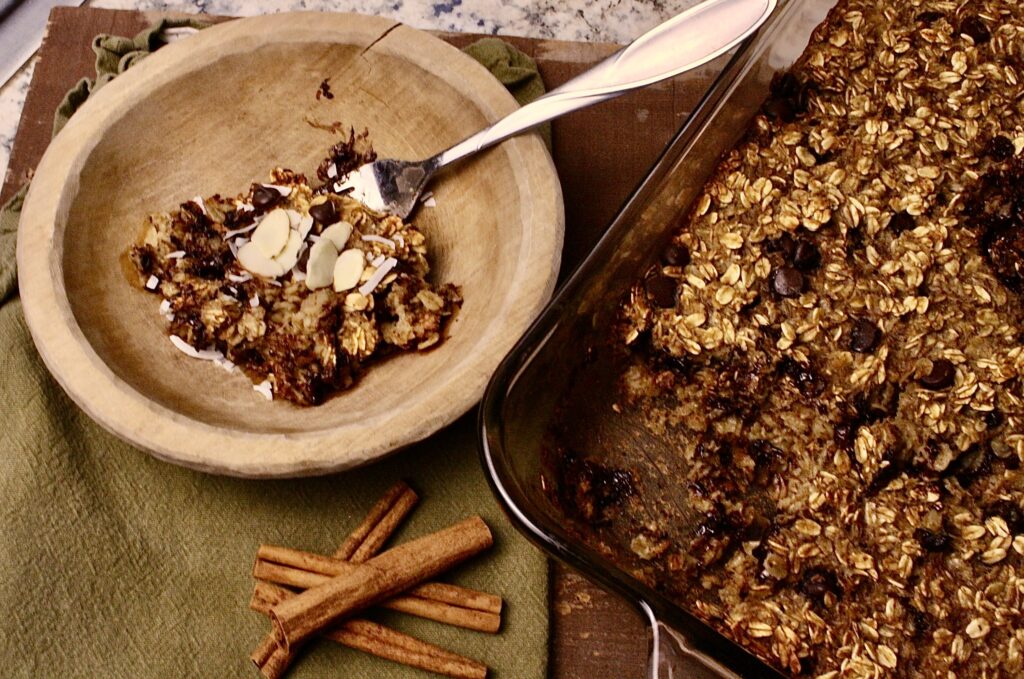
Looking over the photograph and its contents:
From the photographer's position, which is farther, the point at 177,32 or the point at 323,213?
the point at 177,32

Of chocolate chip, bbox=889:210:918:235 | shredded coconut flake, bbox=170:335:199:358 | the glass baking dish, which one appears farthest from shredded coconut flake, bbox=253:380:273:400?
chocolate chip, bbox=889:210:918:235

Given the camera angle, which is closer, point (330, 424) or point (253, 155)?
point (330, 424)

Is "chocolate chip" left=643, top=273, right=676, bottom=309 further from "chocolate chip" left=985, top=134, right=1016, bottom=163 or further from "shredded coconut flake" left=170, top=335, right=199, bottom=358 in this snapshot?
"shredded coconut flake" left=170, top=335, right=199, bottom=358

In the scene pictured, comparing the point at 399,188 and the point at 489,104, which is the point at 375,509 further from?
the point at 489,104

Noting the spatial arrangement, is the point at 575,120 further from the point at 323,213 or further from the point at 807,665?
the point at 807,665

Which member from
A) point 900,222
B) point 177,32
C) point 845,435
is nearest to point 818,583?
point 845,435

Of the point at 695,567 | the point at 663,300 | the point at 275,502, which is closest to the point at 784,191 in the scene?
the point at 663,300

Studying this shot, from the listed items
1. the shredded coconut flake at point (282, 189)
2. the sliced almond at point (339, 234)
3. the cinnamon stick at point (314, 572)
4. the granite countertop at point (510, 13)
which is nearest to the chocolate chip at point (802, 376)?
the cinnamon stick at point (314, 572)

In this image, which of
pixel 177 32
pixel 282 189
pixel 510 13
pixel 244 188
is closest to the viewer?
pixel 282 189
